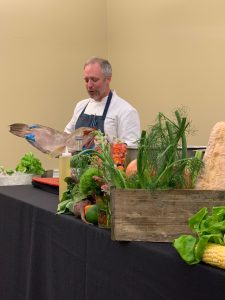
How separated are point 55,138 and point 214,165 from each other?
1.31 m

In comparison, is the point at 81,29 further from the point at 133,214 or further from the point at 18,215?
the point at 133,214

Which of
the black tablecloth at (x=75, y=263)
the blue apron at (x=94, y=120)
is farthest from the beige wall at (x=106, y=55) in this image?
the black tablecloth at (x=75, y=263)

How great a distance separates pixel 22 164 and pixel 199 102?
5.81 ft

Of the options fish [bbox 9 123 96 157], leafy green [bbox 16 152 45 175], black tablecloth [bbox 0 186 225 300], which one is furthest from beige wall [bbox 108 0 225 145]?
black tablecloth [bbox 0 186 225 300]

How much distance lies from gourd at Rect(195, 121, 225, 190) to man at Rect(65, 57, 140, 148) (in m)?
2.33

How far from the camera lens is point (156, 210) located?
1314 millimetres

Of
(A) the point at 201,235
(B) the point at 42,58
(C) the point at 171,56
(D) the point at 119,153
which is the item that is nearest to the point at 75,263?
(D) the point at 119,153

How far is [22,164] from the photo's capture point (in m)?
3.10

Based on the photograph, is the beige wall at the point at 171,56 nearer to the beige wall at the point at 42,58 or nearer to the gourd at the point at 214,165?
the beige wall at the point at 42,58

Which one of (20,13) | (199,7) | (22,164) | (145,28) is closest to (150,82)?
(145,28)

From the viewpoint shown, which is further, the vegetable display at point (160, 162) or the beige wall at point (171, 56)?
the beige wall at point (171, 56)

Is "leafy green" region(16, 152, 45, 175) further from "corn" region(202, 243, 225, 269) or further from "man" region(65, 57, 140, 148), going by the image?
"corn" region(202, 243, 225, 269)

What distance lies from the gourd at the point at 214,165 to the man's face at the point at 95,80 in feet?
8.05

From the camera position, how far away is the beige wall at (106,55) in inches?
171
